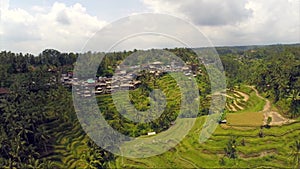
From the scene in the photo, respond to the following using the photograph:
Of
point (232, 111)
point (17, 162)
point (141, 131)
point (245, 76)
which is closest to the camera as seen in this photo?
point (17, 162)

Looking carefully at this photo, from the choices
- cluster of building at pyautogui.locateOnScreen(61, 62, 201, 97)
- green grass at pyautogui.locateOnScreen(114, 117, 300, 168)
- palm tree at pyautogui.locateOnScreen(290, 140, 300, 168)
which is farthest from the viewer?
cluster of building at pyautogui.locateOnScreen(61, 62, 201, 97)

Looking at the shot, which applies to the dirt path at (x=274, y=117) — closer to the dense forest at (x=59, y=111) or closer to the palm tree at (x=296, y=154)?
the dense forest at (x=59, y=111)

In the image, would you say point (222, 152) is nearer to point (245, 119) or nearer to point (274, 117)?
point (245, 119)

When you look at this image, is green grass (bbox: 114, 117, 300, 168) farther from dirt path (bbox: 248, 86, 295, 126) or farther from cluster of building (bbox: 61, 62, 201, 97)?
cluster of building (bbox: 61, 62, 201, 97)

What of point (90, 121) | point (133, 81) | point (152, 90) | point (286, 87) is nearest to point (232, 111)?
point (286, 87)

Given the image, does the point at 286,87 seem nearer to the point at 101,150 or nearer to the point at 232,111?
the point at 232,111

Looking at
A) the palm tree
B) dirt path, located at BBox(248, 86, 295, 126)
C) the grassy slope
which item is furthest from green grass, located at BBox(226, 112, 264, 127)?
the palm tree

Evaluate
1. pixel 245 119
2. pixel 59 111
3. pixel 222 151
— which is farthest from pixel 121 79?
pixel 222 151
